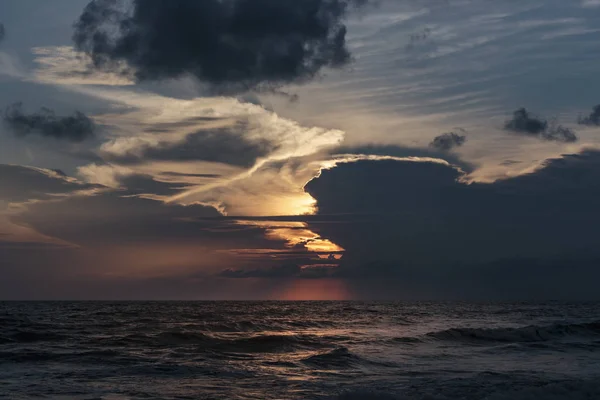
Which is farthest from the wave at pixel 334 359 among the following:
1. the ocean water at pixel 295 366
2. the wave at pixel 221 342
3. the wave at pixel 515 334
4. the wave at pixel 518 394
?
the wave at pixel 515 334

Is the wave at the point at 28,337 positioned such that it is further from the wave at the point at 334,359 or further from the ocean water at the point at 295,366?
the wave at the point at 334,359

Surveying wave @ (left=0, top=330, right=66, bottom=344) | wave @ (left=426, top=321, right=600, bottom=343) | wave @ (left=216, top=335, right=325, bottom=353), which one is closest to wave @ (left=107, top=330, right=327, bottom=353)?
wave @ (left=216, top=335, right=325, bottom=353)

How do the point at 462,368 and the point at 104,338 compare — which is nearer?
the point at 462,368

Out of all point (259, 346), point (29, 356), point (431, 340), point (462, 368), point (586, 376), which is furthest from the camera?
point (431, 340)

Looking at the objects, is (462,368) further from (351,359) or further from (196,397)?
(196,397)

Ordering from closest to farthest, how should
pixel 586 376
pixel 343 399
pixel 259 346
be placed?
pixel 343 399 → pixel 586 376 → pixel 259 346

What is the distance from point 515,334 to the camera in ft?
136

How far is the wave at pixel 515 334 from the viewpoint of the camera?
129 ft

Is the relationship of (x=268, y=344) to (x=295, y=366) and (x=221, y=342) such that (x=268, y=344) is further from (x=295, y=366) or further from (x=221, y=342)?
(x=295, y=366)

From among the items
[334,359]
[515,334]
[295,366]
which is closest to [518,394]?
[295,366]

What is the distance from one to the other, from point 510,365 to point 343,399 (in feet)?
40.5

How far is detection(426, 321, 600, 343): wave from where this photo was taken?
129 ft

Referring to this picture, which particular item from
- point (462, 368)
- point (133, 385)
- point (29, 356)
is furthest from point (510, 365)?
point (29, 356)

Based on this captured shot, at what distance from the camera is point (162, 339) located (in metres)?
33.6
